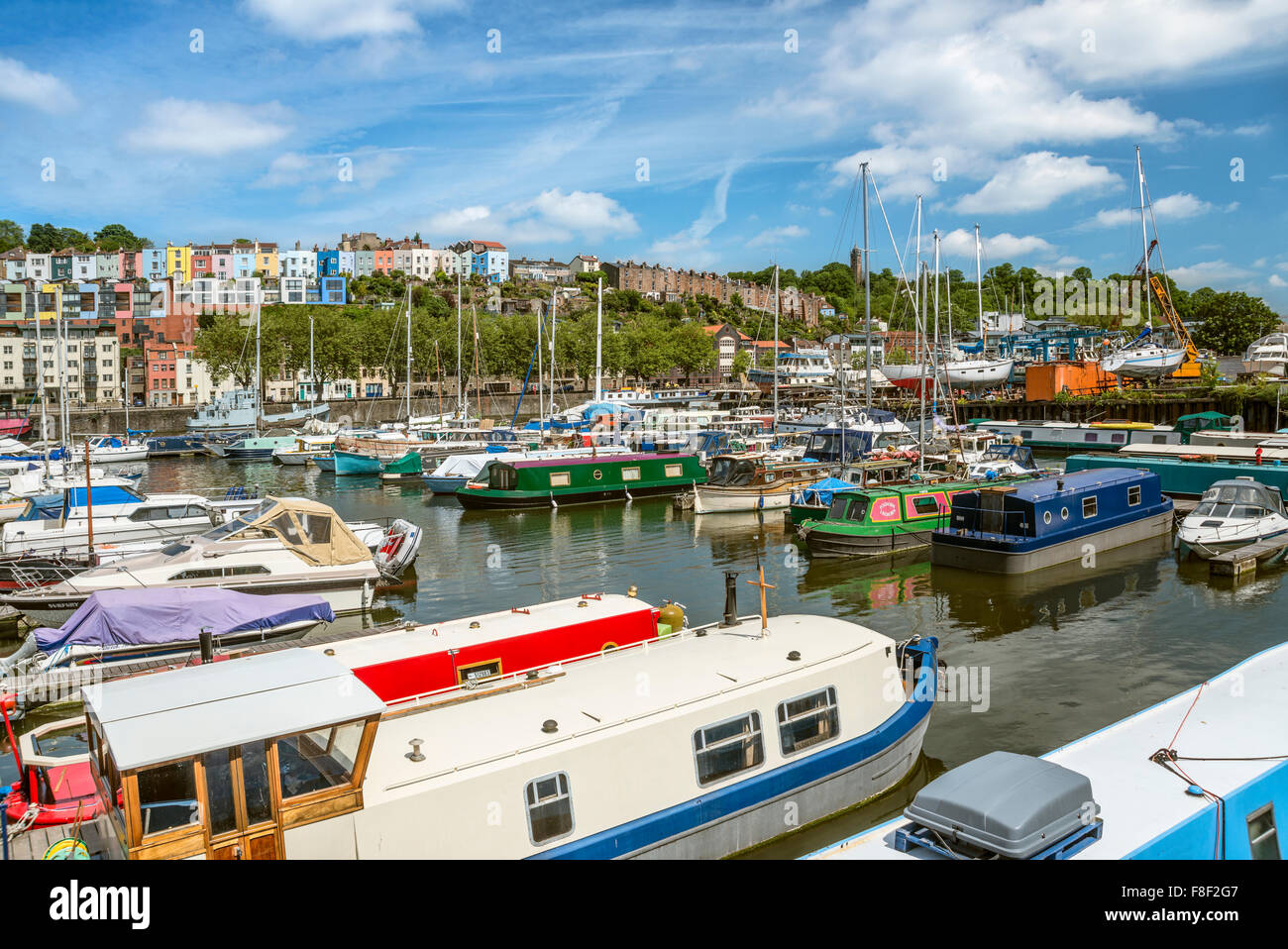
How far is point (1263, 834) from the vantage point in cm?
A: 805

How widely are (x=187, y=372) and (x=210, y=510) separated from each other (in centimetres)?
8846

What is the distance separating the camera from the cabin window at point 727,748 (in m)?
10.3

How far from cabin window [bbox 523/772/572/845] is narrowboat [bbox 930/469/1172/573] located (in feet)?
65.2

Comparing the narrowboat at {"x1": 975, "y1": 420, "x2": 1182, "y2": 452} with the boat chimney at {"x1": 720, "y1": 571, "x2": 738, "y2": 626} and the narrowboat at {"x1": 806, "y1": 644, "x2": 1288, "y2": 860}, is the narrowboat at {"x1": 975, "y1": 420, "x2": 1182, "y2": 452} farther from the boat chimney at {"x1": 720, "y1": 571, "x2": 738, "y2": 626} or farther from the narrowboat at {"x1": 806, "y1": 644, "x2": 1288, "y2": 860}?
the narrowboat at {"x1": 806, "y1": 644, "x2": 1288, "y2": 860}

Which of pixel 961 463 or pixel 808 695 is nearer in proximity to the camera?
pixel 808 695

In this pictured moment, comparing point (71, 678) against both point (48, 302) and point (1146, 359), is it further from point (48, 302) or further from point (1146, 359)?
point (48, 302)

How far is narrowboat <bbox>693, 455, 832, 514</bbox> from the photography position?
37906mm

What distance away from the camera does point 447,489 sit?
46031 mm

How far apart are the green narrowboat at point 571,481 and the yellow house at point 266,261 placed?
6177 inches

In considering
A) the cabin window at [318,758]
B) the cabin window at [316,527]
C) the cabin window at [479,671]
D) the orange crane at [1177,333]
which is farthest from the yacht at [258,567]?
the orange crane at [1177,333]

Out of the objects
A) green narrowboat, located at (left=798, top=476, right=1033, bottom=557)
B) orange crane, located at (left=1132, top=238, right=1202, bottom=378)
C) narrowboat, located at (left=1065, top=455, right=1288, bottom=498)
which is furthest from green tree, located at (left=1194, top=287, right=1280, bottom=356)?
green narrowboat, located at (left=798, top=476, right=1033, bottom=557)

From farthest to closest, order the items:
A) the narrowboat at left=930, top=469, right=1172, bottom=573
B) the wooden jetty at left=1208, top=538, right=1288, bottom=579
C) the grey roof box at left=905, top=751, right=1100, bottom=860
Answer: the narrowboat at left=930, top=469, right=1172, bottom=573, the wooden jetty at left=1208, top=538, right=1288, bottom=579, the grey roof box at left=905, top=751, right=1100, bottom=860
